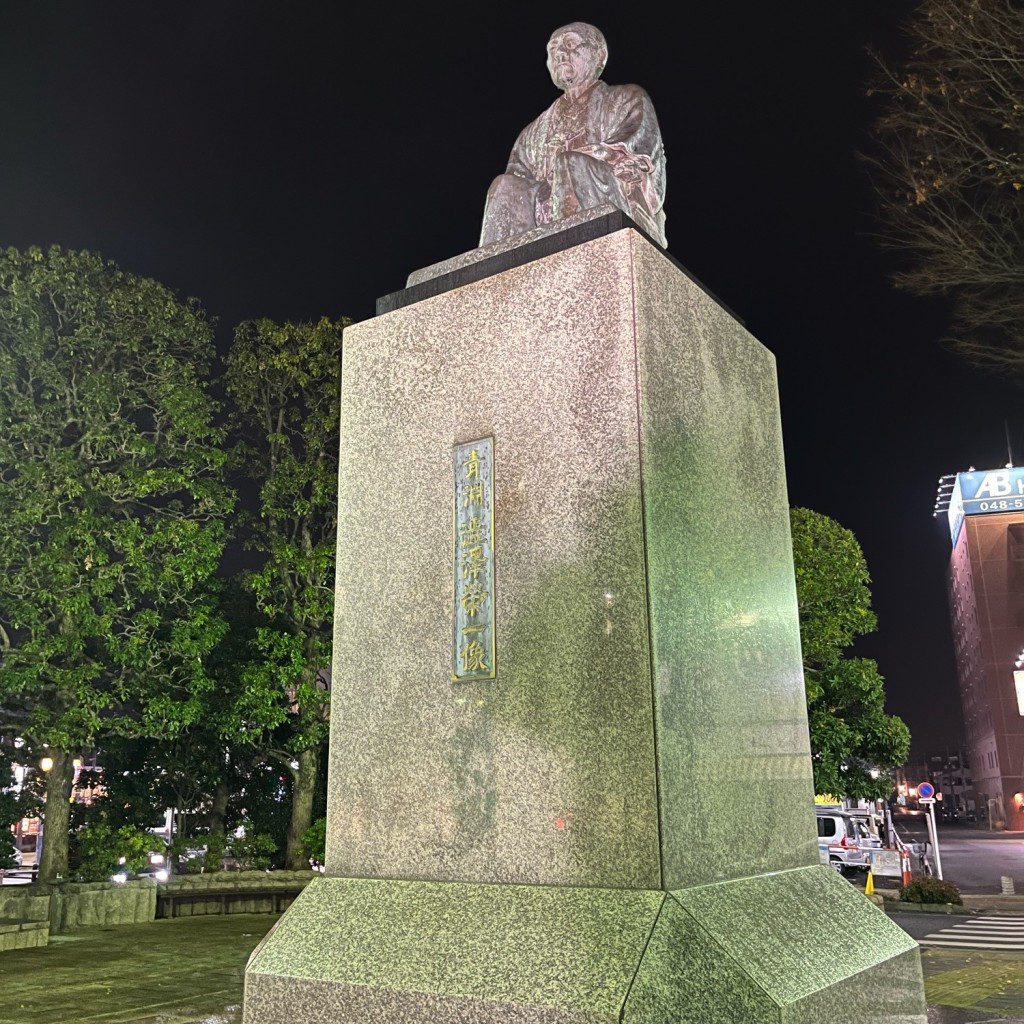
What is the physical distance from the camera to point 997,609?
212 feet

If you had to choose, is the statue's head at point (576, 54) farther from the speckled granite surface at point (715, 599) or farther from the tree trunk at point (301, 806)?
the tree trunk at point (301, 806)

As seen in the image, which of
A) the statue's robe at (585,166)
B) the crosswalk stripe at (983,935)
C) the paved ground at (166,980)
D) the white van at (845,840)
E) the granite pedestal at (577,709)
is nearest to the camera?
the granite pedestal at (577,709)

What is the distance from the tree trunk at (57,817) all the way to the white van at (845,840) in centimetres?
1753

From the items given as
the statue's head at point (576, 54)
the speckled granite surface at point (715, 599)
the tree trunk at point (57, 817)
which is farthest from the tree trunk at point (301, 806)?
the statue's head at point (576, 54)

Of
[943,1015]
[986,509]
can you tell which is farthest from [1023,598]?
[943,1015]

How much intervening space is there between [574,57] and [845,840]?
79.2ft

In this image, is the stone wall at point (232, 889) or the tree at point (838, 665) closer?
the stone wall at point (232, 889)

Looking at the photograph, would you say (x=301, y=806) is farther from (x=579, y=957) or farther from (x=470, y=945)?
(x=579, y=957)

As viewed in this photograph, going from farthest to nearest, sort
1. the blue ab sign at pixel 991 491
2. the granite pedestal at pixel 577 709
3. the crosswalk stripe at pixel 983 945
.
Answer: the blue ab sign at pixel 991 491 → the crosswalk stripe at pixel 983 945 → the granite pedestal at pixel 577 709

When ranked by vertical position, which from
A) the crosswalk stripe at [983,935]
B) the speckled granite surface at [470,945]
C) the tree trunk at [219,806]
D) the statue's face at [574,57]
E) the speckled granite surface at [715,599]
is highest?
the statue's face at [574,57]

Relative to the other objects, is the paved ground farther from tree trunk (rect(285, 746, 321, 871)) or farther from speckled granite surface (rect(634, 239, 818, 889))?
tree trunk (rect(285, 746, 321, 871))

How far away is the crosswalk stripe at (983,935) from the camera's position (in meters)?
12.7

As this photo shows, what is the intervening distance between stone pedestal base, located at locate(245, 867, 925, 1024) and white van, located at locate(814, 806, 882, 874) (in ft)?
72.8

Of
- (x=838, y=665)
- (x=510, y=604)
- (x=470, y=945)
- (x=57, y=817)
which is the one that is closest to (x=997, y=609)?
(x=838, y=665)
